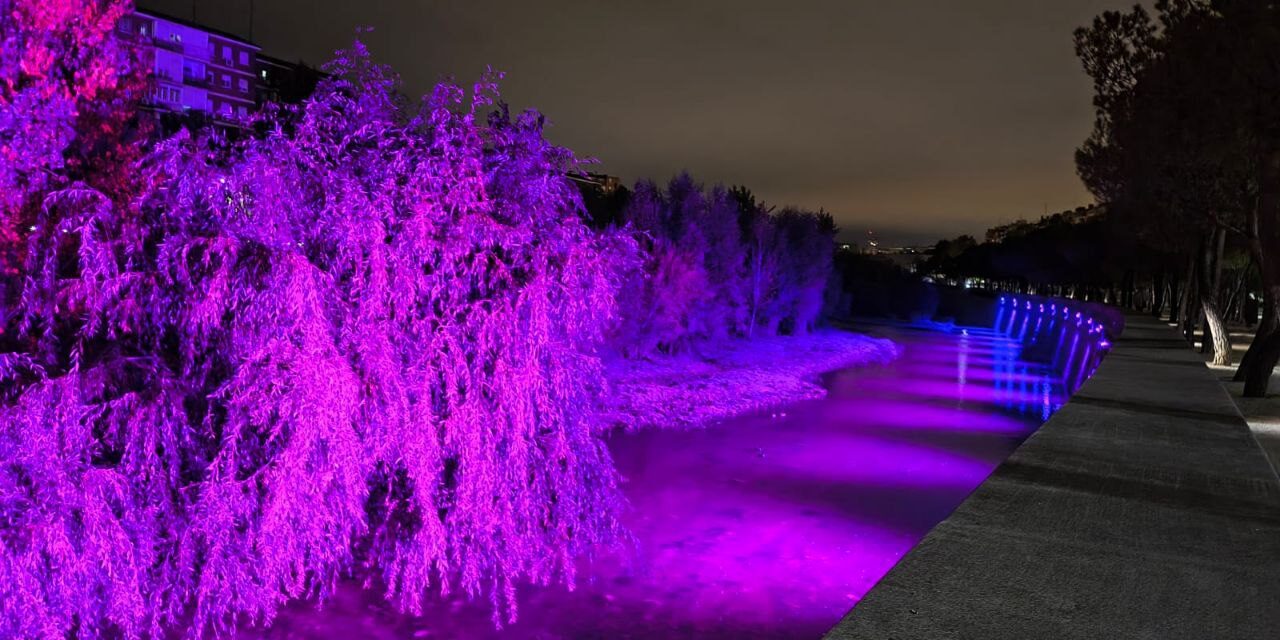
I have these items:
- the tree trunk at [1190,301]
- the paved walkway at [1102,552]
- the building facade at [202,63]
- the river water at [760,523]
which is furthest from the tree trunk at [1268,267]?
the building facade at [202,63]

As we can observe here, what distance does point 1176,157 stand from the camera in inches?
584

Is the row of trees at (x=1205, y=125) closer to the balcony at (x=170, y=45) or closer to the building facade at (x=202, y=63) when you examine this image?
the building facade at (x=202, y=63)

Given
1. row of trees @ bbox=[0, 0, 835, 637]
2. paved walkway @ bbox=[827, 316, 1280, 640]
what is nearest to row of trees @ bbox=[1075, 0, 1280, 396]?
paved walkway @ bbox=[827, 316, 1280, 640]

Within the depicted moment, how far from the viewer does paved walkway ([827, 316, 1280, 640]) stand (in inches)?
123

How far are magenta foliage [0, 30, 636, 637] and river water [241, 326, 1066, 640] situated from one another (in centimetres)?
70

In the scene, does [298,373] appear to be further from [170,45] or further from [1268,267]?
[170,45]

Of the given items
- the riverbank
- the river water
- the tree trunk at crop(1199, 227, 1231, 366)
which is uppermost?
the tree trunk at crop(1199, 227, 1231, 366)

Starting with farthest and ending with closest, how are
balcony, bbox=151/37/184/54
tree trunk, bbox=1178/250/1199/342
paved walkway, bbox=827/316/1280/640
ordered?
balcony, bbox=151/37/184/54
tree trunk, bbox=1178/250/1199/342
paved walkway, bbox=827/316/1280/640

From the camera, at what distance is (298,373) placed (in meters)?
5.23

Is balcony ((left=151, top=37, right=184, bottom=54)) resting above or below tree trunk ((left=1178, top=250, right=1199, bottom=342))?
above

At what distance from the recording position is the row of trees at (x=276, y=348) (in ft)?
16.7

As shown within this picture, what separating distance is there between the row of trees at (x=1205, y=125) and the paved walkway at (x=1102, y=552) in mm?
7836

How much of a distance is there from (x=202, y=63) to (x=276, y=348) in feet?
231

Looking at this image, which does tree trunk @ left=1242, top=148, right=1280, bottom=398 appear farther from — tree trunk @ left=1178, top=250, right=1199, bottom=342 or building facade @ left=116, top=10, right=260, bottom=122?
building facade @ left=116, top=10, right=260, bottom=122
